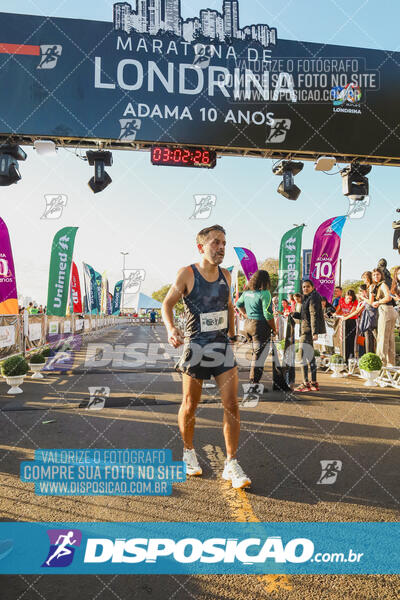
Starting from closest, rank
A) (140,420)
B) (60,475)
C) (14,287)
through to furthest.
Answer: (60,475), (140,420), (14,287)

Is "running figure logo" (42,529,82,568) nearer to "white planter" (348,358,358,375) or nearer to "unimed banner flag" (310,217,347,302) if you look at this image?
"white planter" (348,358,358,375)

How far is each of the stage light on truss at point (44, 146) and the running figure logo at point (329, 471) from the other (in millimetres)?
8008

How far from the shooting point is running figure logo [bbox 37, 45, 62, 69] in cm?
804

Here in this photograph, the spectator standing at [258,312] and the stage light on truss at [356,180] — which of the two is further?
the stage light on truss at [356,180]

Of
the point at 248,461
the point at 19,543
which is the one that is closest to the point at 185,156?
the point at 248,461

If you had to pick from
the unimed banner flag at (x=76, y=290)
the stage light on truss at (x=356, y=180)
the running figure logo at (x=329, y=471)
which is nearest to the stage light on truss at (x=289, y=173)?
the stage light on truss at (x=356, y=180)

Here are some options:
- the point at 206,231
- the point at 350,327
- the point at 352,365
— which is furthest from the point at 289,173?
the point at 206,231

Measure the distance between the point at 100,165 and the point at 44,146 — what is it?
1.21 metres

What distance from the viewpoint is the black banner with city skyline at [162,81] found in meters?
8.02

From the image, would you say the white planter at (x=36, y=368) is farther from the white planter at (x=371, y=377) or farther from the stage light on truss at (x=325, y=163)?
the stage light on truss at (x=325, y=163)

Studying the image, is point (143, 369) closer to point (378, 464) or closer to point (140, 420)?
point (140, 420)

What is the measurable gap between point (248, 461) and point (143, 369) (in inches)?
262

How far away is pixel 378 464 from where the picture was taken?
351 cm

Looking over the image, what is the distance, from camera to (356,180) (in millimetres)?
9531
